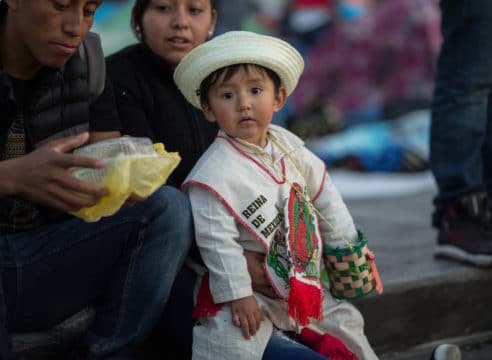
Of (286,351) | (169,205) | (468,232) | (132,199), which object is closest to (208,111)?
(169,205)

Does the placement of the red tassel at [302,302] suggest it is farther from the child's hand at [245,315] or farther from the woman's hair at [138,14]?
the woman's hair at [138,14]

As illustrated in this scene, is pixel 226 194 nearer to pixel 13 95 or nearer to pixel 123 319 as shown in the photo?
pixel 123 319

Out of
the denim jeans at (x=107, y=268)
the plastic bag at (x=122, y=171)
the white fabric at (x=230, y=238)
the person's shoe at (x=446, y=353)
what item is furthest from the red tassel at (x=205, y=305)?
the person's shoe at (x=446, y=353)

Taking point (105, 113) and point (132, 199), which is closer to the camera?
point (132, 199)

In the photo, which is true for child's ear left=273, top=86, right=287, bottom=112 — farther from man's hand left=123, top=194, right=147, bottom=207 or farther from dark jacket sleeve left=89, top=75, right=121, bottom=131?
man's hand left=123, top=194, right=147, bottom=207

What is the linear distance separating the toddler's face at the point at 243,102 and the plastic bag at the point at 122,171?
34 cm

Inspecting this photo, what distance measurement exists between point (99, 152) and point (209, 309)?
575 mm

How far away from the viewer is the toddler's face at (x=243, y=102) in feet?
7.79

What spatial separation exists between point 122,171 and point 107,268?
443mm

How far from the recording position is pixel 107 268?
2.28 metres

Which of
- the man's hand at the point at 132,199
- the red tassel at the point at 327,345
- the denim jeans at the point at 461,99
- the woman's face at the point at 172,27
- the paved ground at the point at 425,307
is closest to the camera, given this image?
the man's hand at the point at 132,199

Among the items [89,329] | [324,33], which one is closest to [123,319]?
[89,329]

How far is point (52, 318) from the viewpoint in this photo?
2.29 m

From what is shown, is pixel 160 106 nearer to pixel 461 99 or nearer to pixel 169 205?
pixel 169 205
